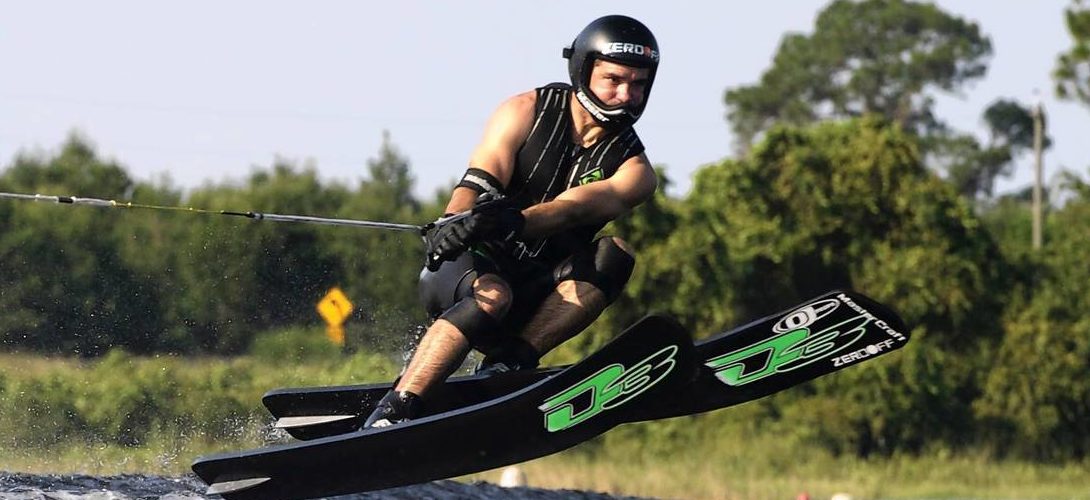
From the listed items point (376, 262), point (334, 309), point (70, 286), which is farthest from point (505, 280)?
point (376, 262)

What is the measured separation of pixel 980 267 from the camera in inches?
1016

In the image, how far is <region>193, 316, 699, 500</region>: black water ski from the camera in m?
7.30

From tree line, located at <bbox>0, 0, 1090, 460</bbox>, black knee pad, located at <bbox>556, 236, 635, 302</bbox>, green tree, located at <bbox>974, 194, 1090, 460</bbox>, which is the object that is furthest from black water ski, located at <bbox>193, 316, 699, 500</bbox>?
green tree, located at <bbox>974, 194, 1090, 460</bbox>

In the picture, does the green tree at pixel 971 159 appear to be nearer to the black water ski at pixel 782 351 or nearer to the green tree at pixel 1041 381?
the green tree at pixel 1041 381

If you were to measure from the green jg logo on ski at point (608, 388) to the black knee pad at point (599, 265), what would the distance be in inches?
18.5

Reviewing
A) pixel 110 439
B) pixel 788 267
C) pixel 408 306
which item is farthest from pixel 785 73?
pixel 110 439

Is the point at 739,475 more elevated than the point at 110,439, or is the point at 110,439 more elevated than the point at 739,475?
the point at 110,439

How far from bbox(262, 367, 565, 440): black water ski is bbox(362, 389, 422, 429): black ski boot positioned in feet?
1.18

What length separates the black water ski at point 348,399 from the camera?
805 cm

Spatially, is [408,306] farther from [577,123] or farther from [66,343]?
[577,123]

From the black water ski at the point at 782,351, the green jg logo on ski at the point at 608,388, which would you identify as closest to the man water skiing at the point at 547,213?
the green jg logo on ski at the point at 608,388

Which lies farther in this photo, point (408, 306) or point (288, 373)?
point (408, 306)

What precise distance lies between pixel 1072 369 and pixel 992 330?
123cm

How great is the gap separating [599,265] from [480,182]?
2.26 ft
